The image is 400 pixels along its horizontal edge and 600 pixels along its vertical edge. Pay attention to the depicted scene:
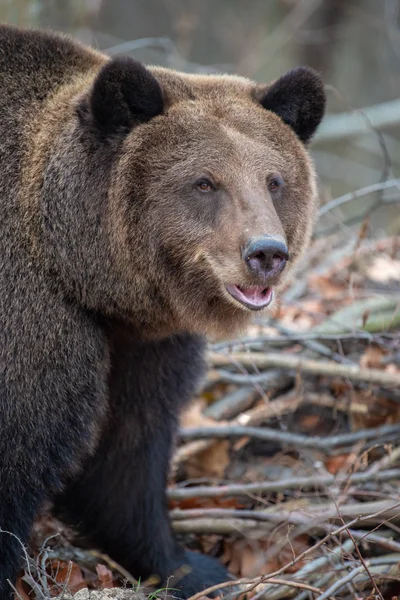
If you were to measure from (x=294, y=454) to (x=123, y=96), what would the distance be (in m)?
3.32

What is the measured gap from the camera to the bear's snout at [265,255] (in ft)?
13.5

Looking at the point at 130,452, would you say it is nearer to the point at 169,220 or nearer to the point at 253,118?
the point at 169,220

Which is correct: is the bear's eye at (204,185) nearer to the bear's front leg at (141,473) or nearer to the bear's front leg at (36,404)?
the bear's front leg at (36,404)

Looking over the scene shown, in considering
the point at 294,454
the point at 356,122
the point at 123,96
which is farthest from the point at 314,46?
the point at 123,96

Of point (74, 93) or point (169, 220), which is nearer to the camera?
point (169, 220)

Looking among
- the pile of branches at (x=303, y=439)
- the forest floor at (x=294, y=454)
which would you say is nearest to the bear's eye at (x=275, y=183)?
the forest floor at (x=294, y=454)

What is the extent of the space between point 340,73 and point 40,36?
17494 mm

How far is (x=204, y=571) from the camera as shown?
5594mm

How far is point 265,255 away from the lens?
13.5 ft

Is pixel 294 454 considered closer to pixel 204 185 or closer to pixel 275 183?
pixel 275 183

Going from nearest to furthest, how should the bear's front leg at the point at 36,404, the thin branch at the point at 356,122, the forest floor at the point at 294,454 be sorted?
the bear's front leg at the point at 36,404, the forest floor at the point at 294,454, the thin branch at the point at 356,122

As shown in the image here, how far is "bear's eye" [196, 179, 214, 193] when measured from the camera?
4452 mm

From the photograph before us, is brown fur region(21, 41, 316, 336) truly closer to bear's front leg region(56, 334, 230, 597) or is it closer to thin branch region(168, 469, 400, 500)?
bear's front leg region(56, 334, 230, 597)

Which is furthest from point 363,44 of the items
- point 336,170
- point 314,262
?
point 314,262
